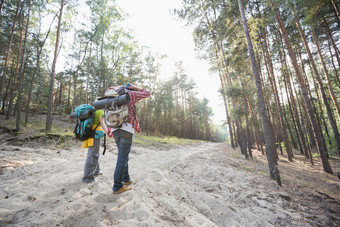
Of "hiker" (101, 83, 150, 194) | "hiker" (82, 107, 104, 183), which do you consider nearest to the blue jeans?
"hiker" (101, 83, 150, 194)

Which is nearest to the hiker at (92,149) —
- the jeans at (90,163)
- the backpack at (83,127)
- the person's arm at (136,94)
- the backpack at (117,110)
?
the jeans at (90,163)

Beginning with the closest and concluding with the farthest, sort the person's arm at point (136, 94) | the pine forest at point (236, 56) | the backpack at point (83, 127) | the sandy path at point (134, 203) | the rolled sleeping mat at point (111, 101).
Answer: the sandy path at point (134, 203)
the rolled sleeping mat at point (111, 101)
the person's arm at point (136, 94)
the backpack at point (83, 127)
the pine forest at point (236, 56)

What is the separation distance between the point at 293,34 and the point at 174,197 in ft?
55.8

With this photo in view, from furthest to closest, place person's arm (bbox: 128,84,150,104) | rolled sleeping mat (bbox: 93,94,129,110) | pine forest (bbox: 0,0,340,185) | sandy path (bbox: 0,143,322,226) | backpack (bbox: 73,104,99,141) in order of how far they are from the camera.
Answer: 1. pine forest (bbox: 0,0,340,185)
2. backpack (bbox: 73,104,99,141)
3. person's arm (bbox: 128,84,150,104)
4. rolled sleeping mat (bbox: 93,94,129,110)
5. sandy path (bbox: 0,143,322,226)

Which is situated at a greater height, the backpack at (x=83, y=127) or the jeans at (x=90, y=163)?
the backpack at (x=83, y=127)

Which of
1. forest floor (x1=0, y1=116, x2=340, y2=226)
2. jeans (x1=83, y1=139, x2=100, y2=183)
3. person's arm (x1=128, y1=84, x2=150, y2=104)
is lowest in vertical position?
forest floor (x1=0, y1=116, x2=340, y2=226)

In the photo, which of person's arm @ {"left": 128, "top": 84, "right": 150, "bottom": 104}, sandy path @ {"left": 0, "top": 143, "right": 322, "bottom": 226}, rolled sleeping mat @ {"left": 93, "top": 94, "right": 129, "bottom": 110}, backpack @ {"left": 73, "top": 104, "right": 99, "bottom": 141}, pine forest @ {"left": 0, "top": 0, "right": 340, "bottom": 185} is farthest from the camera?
pine forest @ {"left": 0, "top": 0, "right": 340, "bottom": 185}

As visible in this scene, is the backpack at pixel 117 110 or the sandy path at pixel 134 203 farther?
the backpack at pixel 117 110

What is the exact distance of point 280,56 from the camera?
14008 mm

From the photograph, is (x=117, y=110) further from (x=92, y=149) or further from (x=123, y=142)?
(x=92, y=149)

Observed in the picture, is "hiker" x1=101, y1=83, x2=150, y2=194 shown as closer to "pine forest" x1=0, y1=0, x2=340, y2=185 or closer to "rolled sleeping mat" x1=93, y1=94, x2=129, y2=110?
"rolled sleeping mat" x1=93, y1=94, x2=129, y2=110

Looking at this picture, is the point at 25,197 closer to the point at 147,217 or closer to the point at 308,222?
the point at 147,217

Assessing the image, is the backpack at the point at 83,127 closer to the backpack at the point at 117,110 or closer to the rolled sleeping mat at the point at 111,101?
the rolled sleeping mat at the point at 111,101

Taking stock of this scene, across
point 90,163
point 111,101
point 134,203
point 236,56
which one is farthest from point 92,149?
point 236,56
